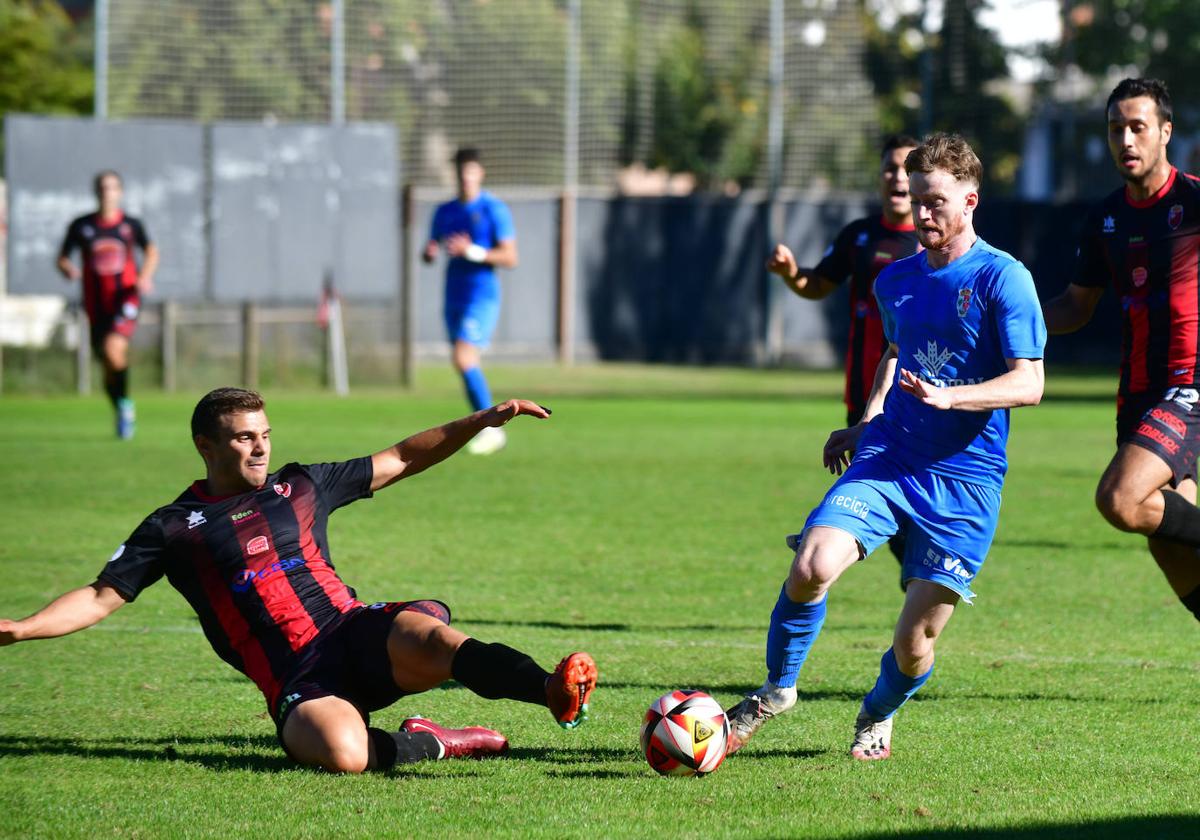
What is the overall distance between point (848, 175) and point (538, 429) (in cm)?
1503

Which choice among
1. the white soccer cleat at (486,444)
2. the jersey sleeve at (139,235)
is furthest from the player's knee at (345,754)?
the jersey sleeve at (139,235)

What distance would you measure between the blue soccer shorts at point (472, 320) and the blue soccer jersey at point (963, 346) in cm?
1016

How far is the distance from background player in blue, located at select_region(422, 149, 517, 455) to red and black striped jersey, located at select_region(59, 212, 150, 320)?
3.38 m

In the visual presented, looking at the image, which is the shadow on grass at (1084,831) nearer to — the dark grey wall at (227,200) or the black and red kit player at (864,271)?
the black and red kit player at (864,271)

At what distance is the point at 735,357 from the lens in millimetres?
30016

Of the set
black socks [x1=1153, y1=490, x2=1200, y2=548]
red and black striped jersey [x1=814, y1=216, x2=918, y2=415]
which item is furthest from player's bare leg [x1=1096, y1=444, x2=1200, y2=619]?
red and black striped jersey [x1=814, y1=216, x2=918, y2=415]

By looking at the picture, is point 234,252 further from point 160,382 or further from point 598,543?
point 598,543

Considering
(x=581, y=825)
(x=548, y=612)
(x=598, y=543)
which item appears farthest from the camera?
(x=598, y=543)

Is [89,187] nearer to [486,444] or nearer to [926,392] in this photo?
[486,444]

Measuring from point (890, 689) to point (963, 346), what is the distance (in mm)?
1155

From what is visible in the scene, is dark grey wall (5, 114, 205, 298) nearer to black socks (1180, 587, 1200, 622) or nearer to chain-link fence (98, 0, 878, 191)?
chain-link fence (98, 0, 878, 191)

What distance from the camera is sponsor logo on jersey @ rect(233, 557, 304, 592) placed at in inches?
211

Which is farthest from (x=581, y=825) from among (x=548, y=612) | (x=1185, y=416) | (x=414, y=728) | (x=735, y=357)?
(x=735, y=357)

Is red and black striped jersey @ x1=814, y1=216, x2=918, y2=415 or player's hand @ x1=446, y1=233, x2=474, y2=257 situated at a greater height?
player's hand @ x1=446, y1=233, x2=474, y2=257
